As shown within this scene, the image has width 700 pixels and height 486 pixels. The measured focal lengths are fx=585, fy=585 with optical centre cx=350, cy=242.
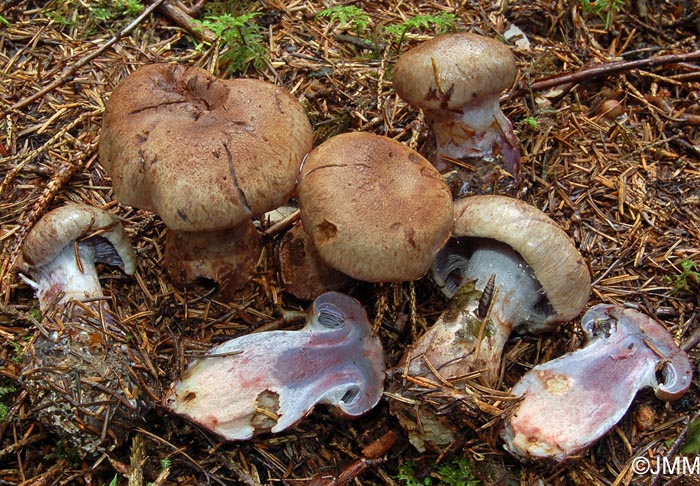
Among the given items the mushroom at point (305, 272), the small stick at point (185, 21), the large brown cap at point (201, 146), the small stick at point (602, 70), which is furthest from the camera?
the small stick at point (185, 21)

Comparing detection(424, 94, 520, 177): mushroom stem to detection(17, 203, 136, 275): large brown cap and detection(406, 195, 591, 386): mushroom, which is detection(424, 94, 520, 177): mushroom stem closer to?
detection(406, 195, 591, 386): mushroom

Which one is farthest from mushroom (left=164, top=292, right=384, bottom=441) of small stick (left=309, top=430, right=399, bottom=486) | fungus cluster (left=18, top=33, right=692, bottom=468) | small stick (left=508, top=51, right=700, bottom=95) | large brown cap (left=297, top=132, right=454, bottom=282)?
small stick (left=508, top=51, right=700, bottom=95)

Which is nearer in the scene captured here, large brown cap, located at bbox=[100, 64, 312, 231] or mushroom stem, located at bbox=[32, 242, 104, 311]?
large brown cap, located at bbox=[100, 64, 312, 231]

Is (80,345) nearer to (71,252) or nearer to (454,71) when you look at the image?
(71,252)

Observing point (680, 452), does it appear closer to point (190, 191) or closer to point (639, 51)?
point (190, 191)

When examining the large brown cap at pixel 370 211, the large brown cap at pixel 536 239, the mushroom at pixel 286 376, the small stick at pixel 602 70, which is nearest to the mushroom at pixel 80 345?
the mushroom at pixel 286 376

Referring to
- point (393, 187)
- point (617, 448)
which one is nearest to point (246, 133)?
point (393, 187)

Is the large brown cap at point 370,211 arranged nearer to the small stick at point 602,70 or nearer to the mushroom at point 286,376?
the mushroom at point 286,376
